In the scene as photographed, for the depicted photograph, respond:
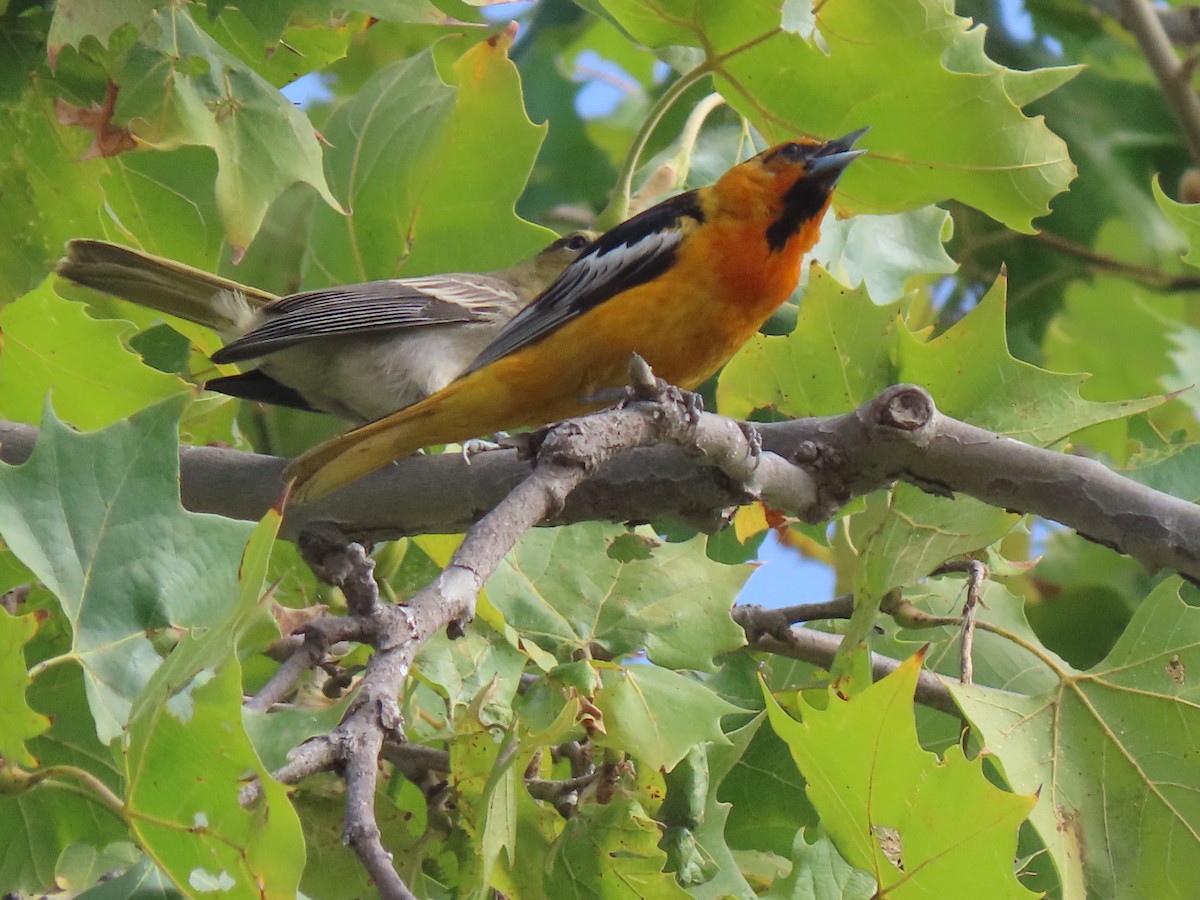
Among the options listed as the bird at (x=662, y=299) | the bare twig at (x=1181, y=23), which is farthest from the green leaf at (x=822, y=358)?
the bare twig at (x=1181, y=23)

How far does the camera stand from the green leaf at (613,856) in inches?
81.9

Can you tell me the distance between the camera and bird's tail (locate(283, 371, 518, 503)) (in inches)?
91.2

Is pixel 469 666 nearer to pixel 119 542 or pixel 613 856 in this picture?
pixel 613 856

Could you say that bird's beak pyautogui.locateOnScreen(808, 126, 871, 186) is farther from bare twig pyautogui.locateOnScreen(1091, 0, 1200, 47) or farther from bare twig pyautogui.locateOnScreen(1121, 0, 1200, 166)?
bare twig pyautogui.locateOnScreen(1091, 0, 1200, 47)

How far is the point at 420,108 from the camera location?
3047 millimetres

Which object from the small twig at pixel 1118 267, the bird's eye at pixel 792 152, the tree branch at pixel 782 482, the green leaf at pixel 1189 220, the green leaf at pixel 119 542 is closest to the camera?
the green leaf at pixel 119 542

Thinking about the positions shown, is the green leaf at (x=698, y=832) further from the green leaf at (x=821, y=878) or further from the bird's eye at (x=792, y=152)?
the bird's eye at (x=792, y=152)

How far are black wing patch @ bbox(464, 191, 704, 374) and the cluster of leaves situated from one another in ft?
0.55

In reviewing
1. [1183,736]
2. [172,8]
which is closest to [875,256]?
[1183,736]

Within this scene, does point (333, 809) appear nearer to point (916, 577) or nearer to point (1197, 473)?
point (916, 577)

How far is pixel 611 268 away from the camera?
3242 millimetres

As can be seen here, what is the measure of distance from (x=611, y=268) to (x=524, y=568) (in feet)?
3.07

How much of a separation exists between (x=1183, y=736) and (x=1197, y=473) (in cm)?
69

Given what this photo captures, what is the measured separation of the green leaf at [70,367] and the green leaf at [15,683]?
107 cm
